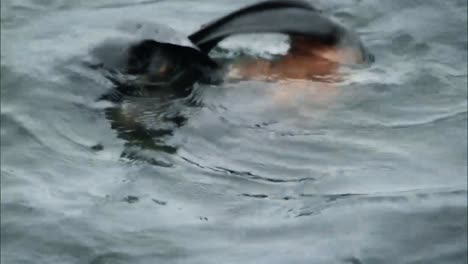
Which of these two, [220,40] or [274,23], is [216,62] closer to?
[220,40]

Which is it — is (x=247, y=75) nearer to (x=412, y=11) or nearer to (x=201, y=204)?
(x=201, y=204)

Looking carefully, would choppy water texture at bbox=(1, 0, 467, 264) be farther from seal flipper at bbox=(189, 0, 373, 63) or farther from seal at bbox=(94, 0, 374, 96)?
seal flipper at bbox=(189, 0, 373, 63)

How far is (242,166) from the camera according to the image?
449cm

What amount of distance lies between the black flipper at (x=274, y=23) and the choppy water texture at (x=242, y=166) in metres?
0.29

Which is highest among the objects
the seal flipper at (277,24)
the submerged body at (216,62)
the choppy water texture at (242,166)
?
the seal flipper at (277,24)

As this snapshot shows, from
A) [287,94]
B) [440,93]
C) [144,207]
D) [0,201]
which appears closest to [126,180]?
[144,207]

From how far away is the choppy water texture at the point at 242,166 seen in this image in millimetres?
3873

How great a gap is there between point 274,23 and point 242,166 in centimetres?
84

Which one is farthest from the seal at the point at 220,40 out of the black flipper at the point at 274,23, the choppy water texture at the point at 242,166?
the choppy water texture at the point at 242,166

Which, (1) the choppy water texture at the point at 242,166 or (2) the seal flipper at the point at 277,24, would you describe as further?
(2) the seal flipper at the point at 277,24

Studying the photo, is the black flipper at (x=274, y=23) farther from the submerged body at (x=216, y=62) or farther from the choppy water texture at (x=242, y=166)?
the choppy water texture at (x=242, y=166)

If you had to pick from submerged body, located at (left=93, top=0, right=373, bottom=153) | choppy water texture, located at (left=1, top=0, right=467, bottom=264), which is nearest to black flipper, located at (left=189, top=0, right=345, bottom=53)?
submerged body, located at (left=93, top=0, right=373, bottom=153)

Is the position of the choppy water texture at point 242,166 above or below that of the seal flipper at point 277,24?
below

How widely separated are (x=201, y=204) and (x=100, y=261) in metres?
0.56
